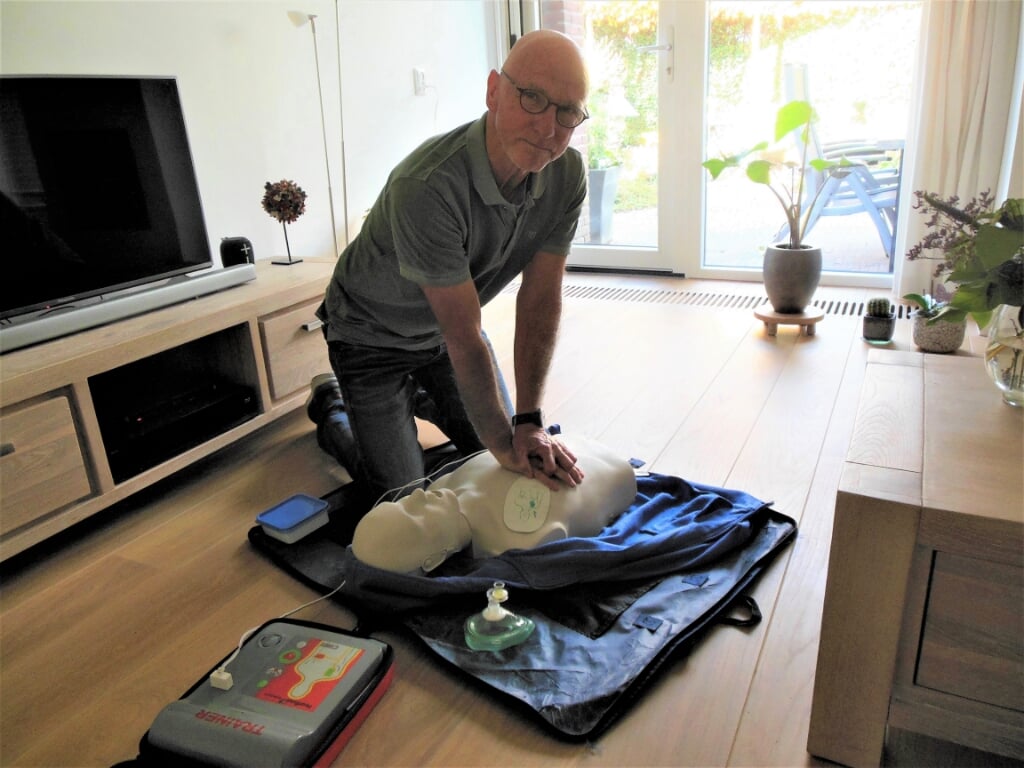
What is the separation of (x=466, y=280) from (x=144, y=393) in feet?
3.19

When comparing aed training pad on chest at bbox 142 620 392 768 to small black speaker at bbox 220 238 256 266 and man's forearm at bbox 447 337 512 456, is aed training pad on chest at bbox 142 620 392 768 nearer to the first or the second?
man's forearm at bbox 447 337 512 456

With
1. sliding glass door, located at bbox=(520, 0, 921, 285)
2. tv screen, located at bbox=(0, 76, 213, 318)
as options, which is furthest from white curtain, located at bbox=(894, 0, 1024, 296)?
tv screen, located at bbox=(0, 76, 213, 318)

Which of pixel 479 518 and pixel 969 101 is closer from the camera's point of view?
pixel 479 518

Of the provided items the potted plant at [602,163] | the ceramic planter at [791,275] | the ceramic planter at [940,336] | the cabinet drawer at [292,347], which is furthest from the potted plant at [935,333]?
the cabinet drawer at [292,347]

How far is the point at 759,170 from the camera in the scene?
2615mm

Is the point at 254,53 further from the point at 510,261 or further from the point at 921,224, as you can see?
the point at 921,224

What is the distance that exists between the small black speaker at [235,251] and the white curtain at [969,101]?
93.4 inches

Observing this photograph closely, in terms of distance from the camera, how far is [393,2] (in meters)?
3.03

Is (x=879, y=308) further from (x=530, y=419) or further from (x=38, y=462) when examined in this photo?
(x=38, y=462)

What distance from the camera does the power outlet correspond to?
3.21 m

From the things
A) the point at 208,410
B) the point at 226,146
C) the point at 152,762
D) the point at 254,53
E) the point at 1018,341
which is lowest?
the point at 152,762

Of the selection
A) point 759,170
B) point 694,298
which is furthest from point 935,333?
point 694,298

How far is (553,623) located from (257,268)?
153cm

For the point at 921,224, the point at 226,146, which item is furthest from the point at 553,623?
the point at 921,224
